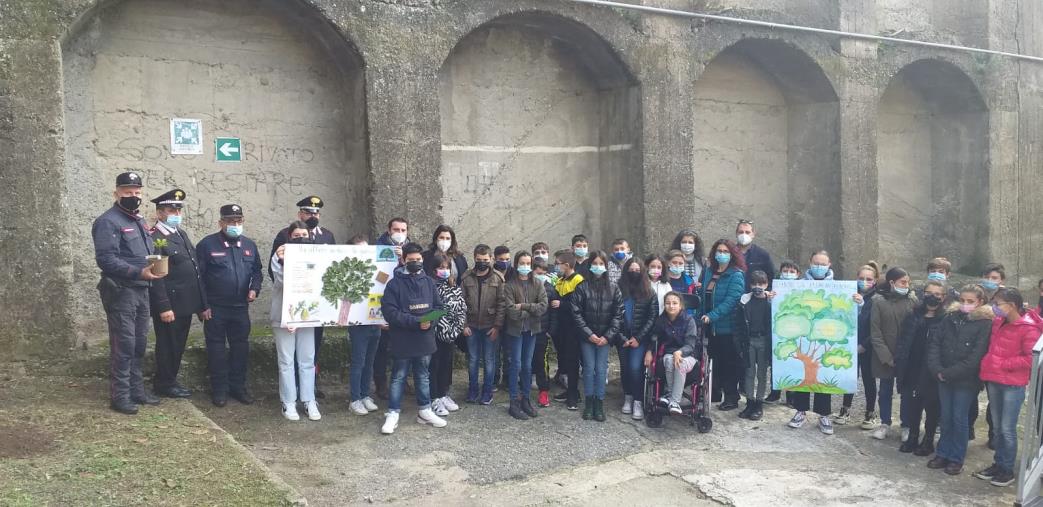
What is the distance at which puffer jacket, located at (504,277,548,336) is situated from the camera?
326 inches

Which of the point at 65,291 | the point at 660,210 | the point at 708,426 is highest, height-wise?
the point at 660,210

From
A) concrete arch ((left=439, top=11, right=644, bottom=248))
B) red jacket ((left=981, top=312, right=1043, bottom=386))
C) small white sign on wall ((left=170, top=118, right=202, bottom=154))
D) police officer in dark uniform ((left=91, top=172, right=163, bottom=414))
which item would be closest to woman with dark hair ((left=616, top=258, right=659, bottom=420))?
red jacket ((left=981, top=312, right=1043, bottom=386))

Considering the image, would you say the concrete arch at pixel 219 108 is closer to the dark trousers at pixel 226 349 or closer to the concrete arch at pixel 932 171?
the dark trousers at pixel 226 349

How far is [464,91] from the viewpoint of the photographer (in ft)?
36.8

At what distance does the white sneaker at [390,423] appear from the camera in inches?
303

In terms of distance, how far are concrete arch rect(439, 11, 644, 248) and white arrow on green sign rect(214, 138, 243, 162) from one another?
8.21 ft

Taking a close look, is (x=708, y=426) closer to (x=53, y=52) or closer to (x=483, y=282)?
(x=483, y=282)

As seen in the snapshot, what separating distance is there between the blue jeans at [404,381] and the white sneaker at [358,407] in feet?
1.16

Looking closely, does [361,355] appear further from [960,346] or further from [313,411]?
[960,346]

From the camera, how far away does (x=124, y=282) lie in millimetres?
6965

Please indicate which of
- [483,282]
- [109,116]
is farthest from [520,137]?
[109,116]

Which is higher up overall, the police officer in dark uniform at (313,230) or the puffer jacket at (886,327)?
the police officer in dark uniform at (313,230)

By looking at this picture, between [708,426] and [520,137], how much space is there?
4.96m

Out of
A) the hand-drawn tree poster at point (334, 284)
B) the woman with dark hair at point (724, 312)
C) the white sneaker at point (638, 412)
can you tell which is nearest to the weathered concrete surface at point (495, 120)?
the hand-drawn tree poster at point (334, 284)
